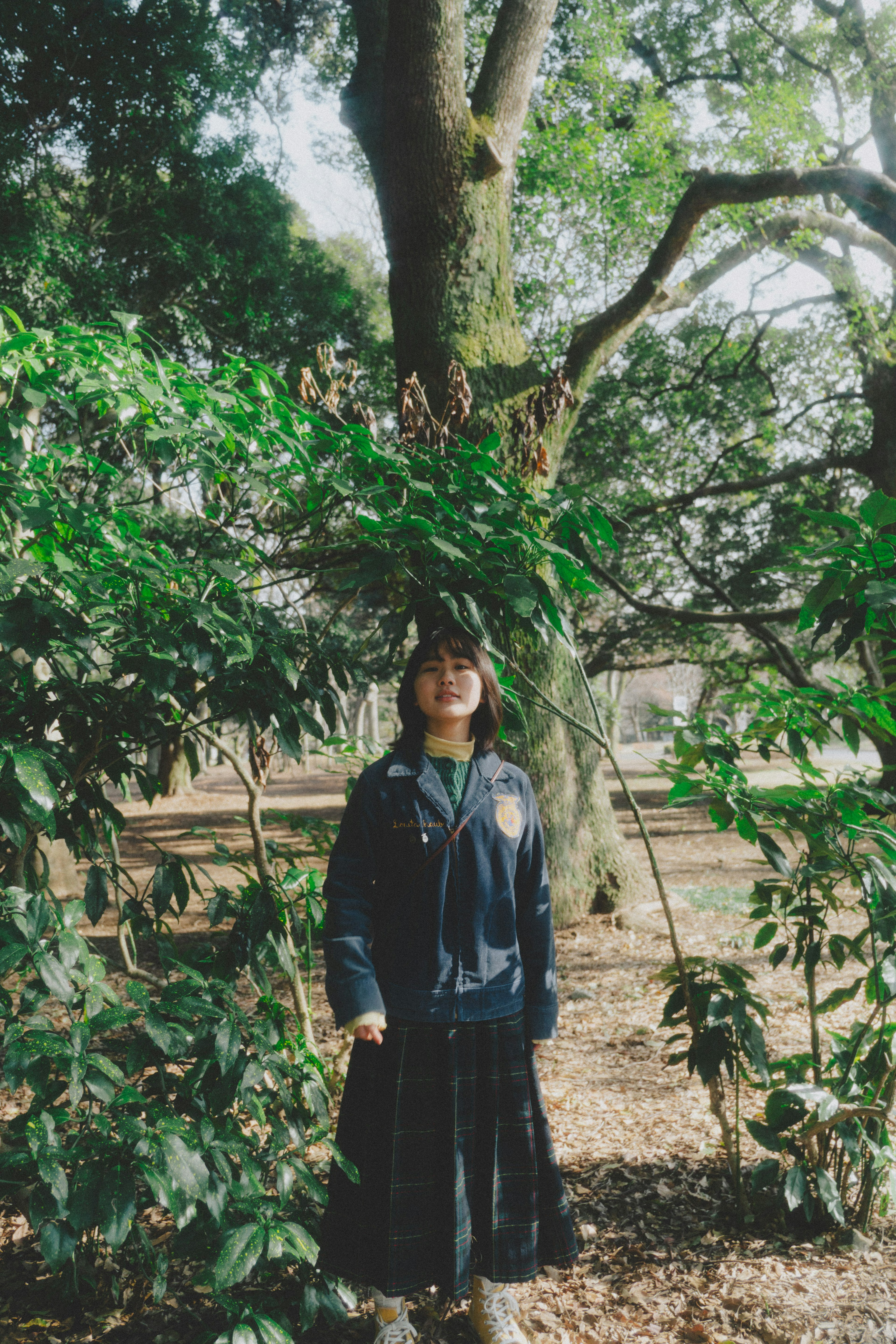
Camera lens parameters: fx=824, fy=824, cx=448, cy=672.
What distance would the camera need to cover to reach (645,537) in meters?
11.5

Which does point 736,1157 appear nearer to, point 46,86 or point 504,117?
point 504,117

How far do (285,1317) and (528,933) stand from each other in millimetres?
915

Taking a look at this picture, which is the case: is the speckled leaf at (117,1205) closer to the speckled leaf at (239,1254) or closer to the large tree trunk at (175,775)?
the speckled leaf at (239,1254)

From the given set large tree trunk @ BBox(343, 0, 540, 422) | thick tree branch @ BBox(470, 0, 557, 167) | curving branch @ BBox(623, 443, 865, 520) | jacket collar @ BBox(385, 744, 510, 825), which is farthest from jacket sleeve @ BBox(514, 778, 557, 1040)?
curving branch @ BBox(623, 443, 865, 520)

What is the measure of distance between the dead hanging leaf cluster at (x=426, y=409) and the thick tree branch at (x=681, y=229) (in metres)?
3.61

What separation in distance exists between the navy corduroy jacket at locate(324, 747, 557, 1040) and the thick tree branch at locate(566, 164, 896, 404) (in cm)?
454

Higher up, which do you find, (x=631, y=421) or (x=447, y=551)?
(x=631, y=421)

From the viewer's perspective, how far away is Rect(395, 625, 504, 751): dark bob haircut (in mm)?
1978

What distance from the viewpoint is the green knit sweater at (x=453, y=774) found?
196cm

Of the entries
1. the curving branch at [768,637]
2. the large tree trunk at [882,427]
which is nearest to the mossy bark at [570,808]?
the curving branch at [768,637]

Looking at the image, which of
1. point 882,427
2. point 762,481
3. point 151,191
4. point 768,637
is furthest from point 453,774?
point 151,191

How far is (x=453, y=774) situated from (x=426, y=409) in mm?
1095

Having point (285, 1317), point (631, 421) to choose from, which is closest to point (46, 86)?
point (631, 421)

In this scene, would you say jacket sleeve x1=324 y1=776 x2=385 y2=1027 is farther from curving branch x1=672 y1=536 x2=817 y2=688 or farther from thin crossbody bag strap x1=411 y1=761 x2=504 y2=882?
curving branch x1=672 y1=536 x2=817 y2=688
